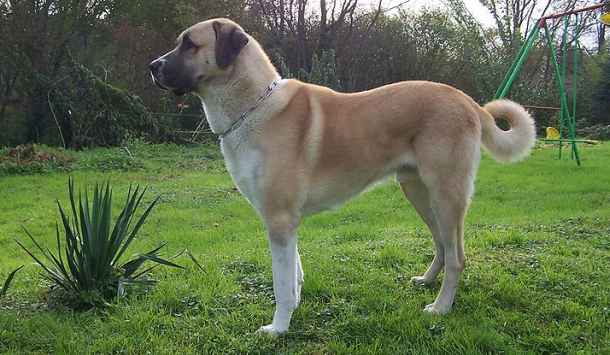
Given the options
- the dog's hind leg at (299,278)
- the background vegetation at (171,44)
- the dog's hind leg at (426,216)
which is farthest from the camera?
the background vegetation at (171,44)

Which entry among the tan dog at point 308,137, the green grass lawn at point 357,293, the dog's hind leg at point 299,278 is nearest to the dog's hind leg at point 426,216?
the green grass lawn at point 357,293

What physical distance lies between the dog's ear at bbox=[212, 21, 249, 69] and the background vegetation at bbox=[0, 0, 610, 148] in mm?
10230

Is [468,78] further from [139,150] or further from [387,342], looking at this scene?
[387,342]

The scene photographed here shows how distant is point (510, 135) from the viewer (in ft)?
11.8

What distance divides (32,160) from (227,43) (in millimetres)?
9616

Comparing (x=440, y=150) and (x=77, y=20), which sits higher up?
(x=77, y=20)

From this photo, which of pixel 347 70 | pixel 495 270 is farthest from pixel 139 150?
pixel 495 270

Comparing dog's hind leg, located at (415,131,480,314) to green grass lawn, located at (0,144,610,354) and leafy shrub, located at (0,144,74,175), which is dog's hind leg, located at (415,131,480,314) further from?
leafy shrub, located at (0,144,74,175)

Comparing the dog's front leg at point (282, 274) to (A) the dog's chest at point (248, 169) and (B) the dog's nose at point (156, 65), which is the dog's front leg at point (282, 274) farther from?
(B) the dog's nose at point (156, 65)

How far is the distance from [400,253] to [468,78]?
1798 cm

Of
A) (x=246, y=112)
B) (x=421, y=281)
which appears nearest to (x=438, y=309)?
(x=421, y=281)

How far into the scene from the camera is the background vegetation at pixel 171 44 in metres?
14.8

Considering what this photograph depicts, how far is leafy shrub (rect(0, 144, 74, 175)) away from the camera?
10.9 meters

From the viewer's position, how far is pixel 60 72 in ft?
49.7
